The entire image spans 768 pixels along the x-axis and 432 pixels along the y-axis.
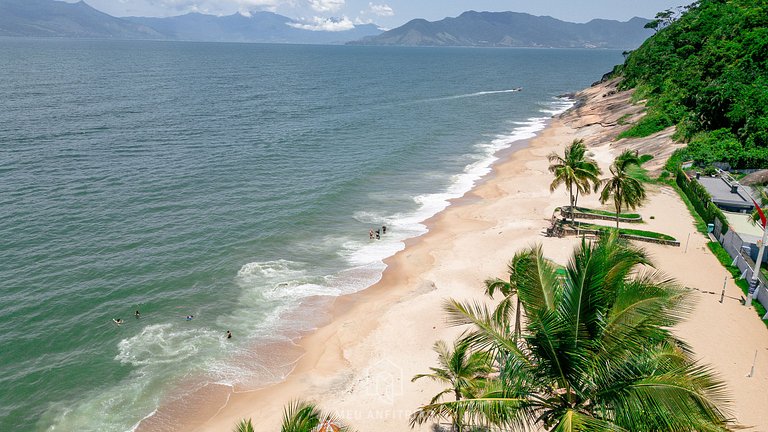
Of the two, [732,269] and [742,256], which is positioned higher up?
[742,256]

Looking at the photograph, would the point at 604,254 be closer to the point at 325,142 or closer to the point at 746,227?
the point at 746,227

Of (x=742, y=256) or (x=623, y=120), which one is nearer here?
(x=742, y=256)

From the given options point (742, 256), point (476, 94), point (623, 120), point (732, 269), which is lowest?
point (476, 94)

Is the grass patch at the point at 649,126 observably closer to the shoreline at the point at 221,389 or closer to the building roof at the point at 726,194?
the building roof at the point at 726,194

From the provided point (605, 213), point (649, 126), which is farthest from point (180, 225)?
point (649, 126)

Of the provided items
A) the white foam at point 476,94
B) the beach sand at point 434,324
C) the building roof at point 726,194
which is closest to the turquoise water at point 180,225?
the beach sand at point 434,324

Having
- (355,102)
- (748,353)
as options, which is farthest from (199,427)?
(355,102)

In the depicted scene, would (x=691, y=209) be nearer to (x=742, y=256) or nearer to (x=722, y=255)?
(x=722, y=255)
